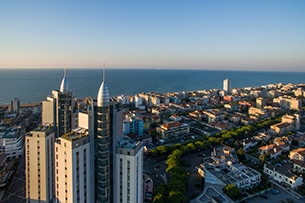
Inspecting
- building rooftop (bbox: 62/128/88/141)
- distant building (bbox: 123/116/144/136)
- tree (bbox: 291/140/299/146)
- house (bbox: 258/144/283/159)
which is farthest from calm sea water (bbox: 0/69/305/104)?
tree (bbox: 291/140/299/146)

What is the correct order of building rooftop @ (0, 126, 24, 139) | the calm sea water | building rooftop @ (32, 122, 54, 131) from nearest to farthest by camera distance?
building rooftop @ (32, 122, 54, 131)
building rooftop @ (0, 126, 24, 139)
the calm sea water

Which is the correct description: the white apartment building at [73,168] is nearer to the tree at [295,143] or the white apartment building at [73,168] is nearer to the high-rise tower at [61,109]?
the high-rise tower at [61,109]

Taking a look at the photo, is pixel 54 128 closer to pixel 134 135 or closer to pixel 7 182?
pixel 7 182

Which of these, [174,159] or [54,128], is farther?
[174,159]

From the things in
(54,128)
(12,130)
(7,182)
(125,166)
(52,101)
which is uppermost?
(52,101)

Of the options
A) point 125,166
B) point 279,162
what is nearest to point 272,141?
point 279,162

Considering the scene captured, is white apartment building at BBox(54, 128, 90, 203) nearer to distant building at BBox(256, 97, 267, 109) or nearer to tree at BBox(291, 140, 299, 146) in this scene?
tree at BBox(291, 140, 299, 146)

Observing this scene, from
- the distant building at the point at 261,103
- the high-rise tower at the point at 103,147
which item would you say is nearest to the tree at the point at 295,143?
the distant building at the point at 261,103
